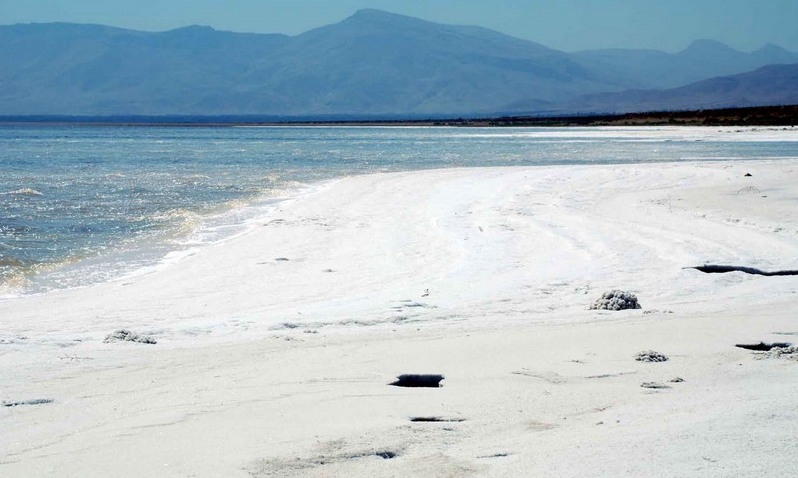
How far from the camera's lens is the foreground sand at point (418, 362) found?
4031 mm

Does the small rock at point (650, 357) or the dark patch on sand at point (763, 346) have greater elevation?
the small rock at point (650, 357)

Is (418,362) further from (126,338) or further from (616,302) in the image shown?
(616,302)

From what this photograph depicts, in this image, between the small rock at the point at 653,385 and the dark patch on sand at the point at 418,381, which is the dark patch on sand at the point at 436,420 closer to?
the dark patch on sand at the point at 418,381

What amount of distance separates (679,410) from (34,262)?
29.6 feet

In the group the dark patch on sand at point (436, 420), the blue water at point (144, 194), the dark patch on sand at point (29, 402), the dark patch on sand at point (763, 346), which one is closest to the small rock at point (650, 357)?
the dark patch on sand at point (763, 346)

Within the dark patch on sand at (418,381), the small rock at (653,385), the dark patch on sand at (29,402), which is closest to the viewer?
the dark patch on sand at (29,402)

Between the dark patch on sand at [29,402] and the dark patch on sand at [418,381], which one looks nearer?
the dark patch on sand at [29,402]

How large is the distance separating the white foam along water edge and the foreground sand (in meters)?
0.41

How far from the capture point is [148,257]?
11.6 meters

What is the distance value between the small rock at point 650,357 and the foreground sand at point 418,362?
96mm

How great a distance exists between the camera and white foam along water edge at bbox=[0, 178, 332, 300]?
984 centimetres

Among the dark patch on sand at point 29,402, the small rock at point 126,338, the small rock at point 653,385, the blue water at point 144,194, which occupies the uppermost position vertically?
the small rock at point 653,385

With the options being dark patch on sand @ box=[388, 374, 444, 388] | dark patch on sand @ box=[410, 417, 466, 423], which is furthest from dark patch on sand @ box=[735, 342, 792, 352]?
dark patch on sand @ box=[410, 417, 466, 423]

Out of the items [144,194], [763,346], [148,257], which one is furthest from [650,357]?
[144,194]
